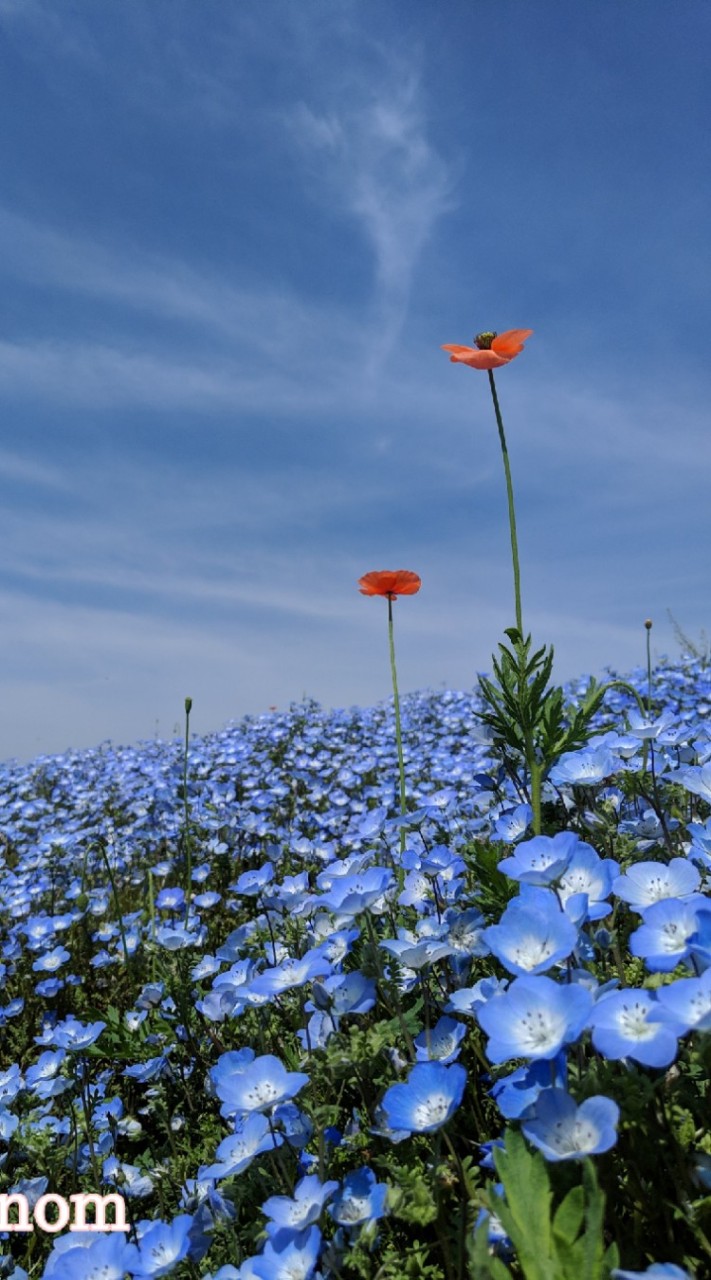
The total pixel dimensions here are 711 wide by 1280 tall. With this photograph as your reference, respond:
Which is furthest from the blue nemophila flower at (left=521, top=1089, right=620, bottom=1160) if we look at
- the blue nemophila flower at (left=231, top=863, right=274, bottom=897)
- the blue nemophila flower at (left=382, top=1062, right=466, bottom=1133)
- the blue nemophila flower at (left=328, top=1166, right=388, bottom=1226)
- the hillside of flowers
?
the blue nemophila flower at (left=231, top=863, right=274, bottom=897)

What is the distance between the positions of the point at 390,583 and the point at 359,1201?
7.33 ft

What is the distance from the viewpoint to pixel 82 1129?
3078 mm

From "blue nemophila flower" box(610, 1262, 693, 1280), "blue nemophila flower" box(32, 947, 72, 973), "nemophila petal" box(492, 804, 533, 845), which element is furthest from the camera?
"blue nemophila flower" box(32, 947, 72, 973)

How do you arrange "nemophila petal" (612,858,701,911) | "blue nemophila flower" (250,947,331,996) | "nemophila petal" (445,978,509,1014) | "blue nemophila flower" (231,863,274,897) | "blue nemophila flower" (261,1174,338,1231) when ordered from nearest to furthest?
1. "blue nemophila flower" (261,1174,338,1231)
2. "nemophila petal" (612,858,701,911)
3. "nemophila petal" (445,978,509,1014)
4. "blue nemophila flower" (250,947,331,996)
5. "blue nemophila flower" (231,863,274,897)

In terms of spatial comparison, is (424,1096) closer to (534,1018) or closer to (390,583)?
(534,1018)

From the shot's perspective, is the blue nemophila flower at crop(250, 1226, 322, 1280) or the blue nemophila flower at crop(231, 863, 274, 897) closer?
the blue nemophila flower at crop(250, 1226, 322, 1280)

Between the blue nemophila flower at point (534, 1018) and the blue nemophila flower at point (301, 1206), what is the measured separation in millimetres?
519

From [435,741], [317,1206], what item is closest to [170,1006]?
[317,1206]

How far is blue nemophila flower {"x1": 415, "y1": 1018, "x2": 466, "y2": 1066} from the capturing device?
175cm

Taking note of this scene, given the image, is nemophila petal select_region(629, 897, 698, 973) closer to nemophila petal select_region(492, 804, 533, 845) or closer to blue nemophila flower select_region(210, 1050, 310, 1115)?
blue nemophila flower select_region(210, 1050, 310, 1115)

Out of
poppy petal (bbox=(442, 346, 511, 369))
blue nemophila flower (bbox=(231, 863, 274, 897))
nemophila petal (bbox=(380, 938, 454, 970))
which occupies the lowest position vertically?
blue nemophila flower (bbox=(231, 863, 274, 897))

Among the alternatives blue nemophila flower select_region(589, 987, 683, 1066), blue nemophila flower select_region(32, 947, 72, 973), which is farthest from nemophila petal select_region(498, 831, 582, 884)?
blue nemophila flower select_region(32, 947, 72, 973)

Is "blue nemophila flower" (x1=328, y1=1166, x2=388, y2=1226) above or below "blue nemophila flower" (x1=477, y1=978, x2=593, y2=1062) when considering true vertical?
below

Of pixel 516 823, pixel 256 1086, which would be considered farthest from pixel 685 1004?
pixel 516 823
